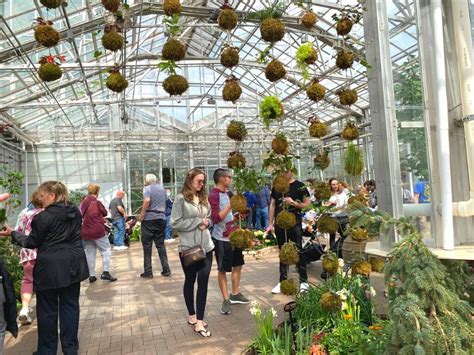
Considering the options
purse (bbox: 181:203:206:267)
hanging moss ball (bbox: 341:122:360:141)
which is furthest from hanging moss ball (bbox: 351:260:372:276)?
purse (bbox: 181:203:206:267)

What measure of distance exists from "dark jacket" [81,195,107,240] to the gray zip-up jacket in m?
2.45

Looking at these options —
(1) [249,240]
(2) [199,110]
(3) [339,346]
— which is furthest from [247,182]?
(2) [199,110]

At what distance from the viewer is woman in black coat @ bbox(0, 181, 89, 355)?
113 inches

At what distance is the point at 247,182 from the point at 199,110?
46.5 ft

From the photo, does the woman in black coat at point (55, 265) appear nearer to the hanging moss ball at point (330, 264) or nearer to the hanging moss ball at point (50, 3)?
the hanging moss ball at point (50, 3)

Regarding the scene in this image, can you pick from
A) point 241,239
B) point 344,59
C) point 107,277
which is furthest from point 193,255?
Answer: point 107,277

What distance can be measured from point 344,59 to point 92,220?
4484mm

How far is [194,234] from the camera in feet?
11.3

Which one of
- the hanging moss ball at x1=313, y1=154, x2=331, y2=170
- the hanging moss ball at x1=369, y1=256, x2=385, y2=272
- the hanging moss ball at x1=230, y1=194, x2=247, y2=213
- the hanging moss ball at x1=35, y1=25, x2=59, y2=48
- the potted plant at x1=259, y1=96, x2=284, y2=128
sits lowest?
the hanging moss ball at x1=369, y1=256, x2=385, y2=272

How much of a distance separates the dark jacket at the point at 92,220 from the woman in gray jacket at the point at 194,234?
8.01 feet

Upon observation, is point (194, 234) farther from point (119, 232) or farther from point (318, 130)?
point (119, 232)

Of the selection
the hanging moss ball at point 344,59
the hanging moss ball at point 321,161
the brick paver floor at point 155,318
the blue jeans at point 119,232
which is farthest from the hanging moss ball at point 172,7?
the blue jeans at point 119,232

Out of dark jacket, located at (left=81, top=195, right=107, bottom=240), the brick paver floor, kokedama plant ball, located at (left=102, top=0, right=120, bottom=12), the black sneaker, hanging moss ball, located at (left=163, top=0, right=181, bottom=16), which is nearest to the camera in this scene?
kokedama plant ball, located at (left=102, top=0, right=120, bottom=12)

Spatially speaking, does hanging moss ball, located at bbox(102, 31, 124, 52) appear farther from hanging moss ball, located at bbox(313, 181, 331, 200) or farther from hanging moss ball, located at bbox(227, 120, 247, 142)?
hanging moss ball, located at bbox(313, 181, 331, 200)
